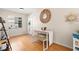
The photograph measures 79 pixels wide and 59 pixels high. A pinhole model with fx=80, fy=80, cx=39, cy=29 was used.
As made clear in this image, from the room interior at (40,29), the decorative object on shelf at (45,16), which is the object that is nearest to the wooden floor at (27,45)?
the room interior at (40,29)

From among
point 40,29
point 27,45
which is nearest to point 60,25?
point 40,29

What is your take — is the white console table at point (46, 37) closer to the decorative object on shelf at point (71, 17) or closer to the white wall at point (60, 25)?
the white wall at point (60, 25)

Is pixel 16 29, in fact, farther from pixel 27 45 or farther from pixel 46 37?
pixel 46 37

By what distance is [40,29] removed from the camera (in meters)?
1.25

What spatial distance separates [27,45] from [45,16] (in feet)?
1.71

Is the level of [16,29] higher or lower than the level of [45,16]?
lower

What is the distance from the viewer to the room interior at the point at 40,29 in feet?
3.79

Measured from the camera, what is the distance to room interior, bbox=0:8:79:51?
116 centimetres

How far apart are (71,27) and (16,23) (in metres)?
0.82

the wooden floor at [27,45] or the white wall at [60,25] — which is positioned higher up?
the white wall at [60,25]

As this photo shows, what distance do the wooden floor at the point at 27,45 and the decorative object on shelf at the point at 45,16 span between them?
0.33 metres
